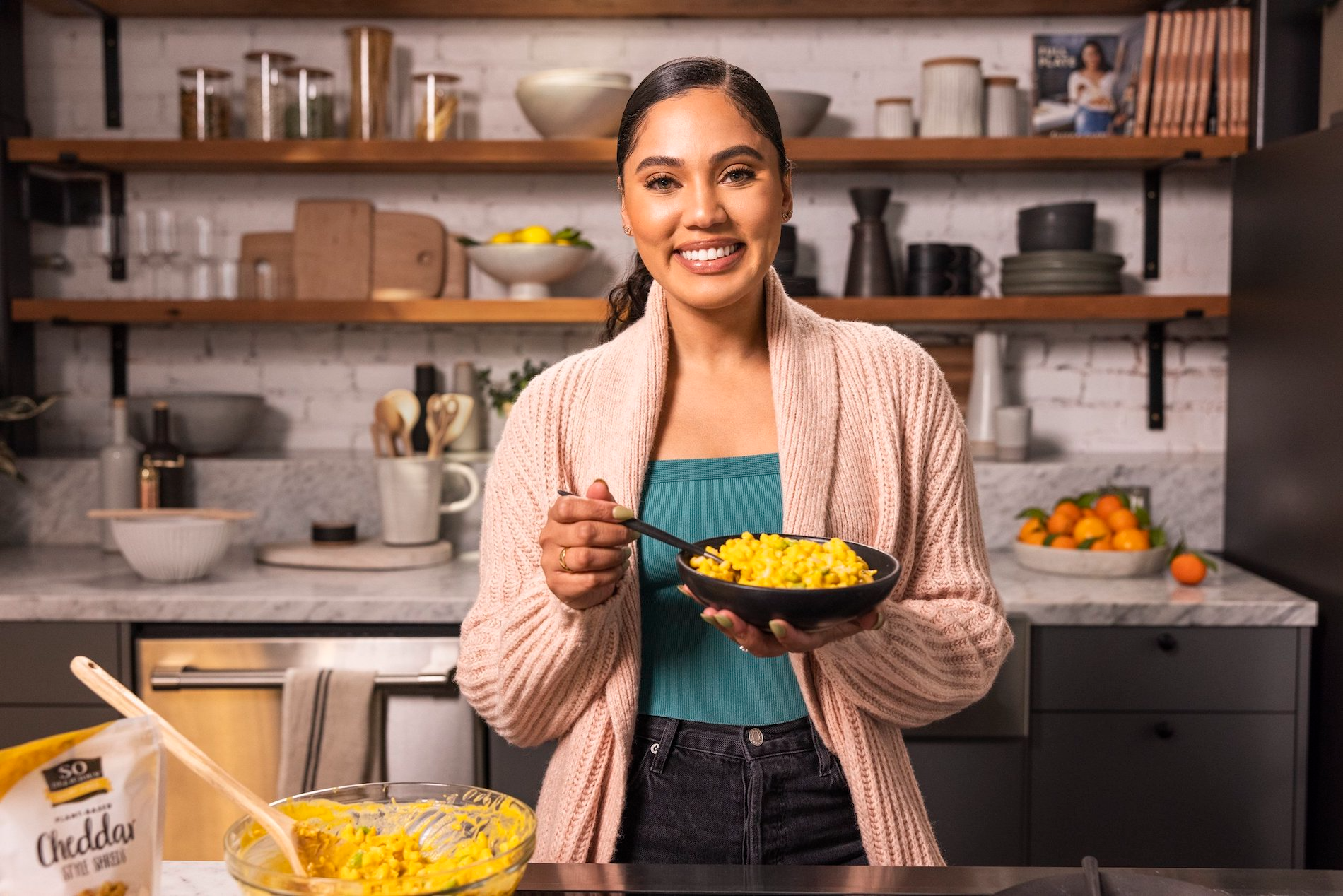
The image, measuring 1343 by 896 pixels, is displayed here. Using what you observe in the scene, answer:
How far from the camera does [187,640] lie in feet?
7.32

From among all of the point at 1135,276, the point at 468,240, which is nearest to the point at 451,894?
the point at 468,240

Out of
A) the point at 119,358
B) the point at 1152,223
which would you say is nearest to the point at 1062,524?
the point at 1152,223

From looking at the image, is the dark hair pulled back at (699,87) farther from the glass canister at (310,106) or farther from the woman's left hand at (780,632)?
the glass canister at (310,106)

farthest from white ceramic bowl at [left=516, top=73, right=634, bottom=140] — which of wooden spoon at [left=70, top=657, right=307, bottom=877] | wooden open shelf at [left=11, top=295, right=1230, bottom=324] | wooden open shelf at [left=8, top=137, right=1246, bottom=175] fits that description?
wooden spoon at [left=70, top=657, right=307, bottom=877]

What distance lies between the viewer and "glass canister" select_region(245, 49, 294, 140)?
272 centimetres

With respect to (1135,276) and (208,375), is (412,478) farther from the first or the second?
(1135,276)

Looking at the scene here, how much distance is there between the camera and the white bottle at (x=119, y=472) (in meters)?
2.73

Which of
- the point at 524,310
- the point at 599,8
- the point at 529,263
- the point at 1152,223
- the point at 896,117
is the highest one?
the point at 599,8

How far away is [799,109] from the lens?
8.84 ft

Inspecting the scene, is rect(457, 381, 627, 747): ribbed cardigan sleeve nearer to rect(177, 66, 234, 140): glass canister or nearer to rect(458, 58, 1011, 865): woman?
rect(458, 58, 1011, 865): woman

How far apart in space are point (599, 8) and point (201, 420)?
1.43m

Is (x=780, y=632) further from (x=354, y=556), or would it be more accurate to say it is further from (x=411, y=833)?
(x=354, y=556)

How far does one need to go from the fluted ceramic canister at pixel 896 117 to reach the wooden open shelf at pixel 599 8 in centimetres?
25

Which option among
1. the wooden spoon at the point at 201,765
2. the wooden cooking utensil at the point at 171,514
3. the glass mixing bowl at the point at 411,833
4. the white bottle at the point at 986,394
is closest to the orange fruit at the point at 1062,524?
the white bottle at the point at 986,394
